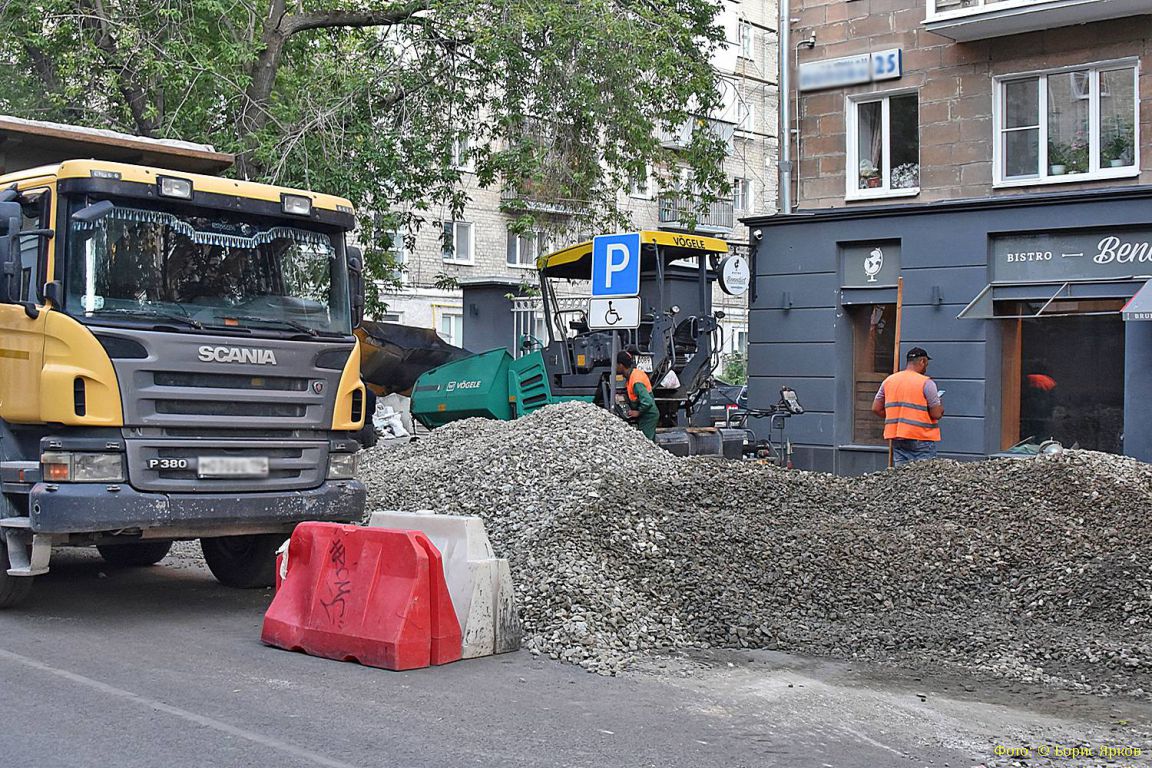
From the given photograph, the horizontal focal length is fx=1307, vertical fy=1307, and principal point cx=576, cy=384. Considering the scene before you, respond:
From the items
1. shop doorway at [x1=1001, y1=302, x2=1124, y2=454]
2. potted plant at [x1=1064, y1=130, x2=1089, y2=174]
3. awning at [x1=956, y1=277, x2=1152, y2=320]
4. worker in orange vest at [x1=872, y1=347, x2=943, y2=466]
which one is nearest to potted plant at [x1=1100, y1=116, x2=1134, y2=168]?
potted plant at [x1=1064, y1=130, x2=1089, y2=174]

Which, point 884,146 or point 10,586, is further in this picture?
point 884,146

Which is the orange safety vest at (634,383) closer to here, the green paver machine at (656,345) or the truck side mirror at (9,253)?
the green paver machine at (656,345)

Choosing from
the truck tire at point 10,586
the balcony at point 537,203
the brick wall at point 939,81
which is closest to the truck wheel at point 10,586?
the truck tire at point 10,586

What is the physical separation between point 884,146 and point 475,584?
1534 centimetres

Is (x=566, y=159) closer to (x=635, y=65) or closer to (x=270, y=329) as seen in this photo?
(x=635, y=65)

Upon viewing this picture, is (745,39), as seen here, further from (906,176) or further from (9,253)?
(9,253)

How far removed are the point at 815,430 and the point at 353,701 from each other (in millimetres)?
15646

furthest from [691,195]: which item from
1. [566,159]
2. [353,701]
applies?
[353,701]

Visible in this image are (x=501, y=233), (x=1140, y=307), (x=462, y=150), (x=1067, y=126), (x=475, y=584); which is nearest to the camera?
(x=475, y=584)

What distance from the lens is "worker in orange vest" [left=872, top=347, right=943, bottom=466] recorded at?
46.1 ft

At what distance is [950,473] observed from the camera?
12.6 metres

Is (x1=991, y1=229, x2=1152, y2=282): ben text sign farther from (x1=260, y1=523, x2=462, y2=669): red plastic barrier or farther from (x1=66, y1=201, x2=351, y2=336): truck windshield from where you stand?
(x1=260, y1=523, x2=462, y2=669): red plastic barrier

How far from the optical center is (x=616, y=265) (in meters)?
13.6

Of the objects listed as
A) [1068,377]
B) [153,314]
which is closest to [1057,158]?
[1068,377]
